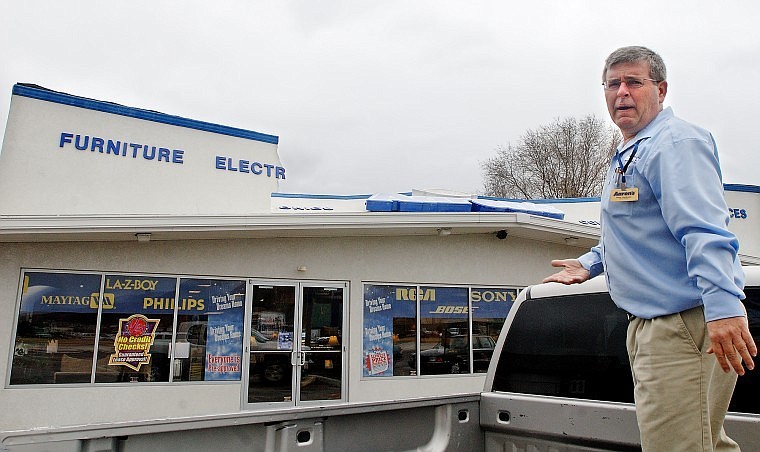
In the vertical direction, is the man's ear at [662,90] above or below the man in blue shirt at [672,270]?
above

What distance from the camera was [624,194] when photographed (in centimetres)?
215

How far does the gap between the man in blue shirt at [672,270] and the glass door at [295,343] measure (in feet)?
29.4

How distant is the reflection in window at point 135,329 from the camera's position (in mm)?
9680

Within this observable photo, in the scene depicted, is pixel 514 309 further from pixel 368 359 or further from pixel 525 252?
pixel 525 252

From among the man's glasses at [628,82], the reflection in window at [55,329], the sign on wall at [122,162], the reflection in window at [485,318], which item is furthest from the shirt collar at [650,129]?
the reflection in window at [485,318]

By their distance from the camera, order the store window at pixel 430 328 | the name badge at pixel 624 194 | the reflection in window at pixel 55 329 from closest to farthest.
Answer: the name badge at pixel 624 194 → the reflection in window at pixel 55 329 → the store window at pixel 430 328

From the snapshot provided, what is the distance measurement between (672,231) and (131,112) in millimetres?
11286

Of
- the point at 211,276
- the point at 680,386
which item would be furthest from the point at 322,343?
the point at 680,386

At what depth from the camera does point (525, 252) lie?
12359 mm

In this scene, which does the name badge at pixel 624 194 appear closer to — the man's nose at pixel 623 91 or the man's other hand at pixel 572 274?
the man's nose at pixel 623 91

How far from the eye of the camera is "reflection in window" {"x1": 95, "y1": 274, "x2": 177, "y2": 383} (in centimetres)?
968

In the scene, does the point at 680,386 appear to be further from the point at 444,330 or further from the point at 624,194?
the point at 444,330

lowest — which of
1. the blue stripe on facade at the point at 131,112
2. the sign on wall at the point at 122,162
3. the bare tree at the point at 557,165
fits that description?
the sign on wall at the point at 122,162

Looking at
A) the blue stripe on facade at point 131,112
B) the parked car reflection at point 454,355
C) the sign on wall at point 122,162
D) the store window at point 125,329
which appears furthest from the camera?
the parked car reflection at point 454,355
